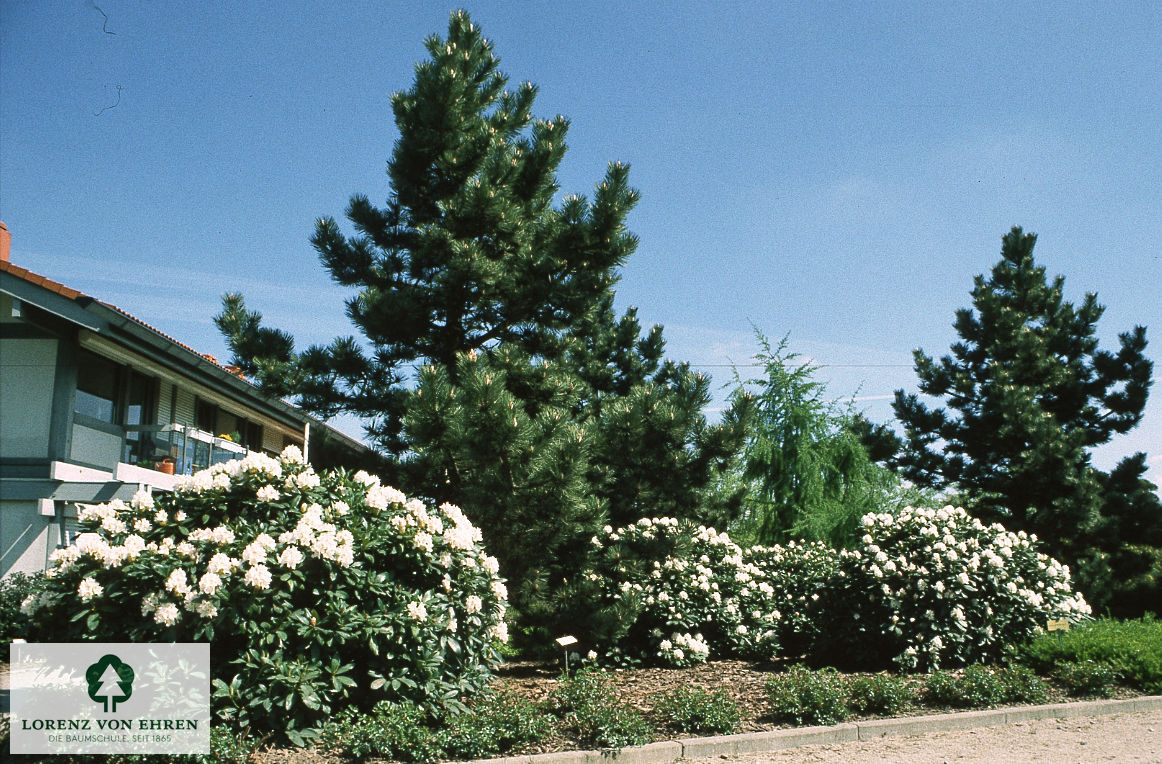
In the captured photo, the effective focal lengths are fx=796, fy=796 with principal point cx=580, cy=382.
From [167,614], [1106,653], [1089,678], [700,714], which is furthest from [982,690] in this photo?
[167,614]

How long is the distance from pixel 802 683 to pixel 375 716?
3.18 meters

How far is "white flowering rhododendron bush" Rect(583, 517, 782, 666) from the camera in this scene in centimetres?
844

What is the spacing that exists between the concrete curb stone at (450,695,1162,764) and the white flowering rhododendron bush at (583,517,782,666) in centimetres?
276

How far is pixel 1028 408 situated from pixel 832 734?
542 inches

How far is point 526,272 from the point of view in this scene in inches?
411

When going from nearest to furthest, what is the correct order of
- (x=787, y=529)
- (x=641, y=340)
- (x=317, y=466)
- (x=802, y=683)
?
1. (x=802, y=683)
2. (x=317, y=466)
3. (x=787, y=529)
4. (x=641, y=340)

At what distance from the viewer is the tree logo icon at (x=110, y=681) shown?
4777mm

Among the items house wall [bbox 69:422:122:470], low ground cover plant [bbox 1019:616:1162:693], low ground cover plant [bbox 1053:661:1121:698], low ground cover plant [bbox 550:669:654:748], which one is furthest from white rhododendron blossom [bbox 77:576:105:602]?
house wall [bbox 69:422:122:470]

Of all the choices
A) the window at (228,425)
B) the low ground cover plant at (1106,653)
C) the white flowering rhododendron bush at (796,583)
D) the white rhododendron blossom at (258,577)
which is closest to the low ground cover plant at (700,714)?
the white rhododendron blossom at (258,577)

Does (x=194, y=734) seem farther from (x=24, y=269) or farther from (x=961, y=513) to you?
(x=24, y=269)

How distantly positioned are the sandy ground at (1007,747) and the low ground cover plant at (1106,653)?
3.34 feet

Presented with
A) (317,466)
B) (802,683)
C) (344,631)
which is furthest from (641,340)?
(344,631)

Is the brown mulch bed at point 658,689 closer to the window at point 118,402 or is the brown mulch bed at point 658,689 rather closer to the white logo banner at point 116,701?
the white logo banner at point 116,701

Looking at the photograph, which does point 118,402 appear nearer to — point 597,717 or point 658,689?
point 658,689
